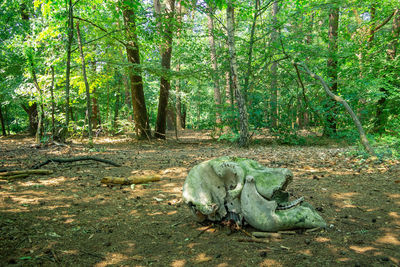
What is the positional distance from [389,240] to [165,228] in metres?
2.54

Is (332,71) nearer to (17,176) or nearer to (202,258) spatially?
(202,258)

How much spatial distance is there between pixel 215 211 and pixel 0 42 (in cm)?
1371

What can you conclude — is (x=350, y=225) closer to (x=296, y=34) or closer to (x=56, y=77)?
(x=296, y=34)

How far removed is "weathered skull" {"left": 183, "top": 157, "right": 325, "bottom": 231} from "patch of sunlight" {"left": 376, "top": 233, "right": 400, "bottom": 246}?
22.3 inches

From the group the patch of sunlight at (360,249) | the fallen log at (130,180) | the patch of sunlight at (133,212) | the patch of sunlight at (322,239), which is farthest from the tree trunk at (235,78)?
the patch of sunlight at (360,249)

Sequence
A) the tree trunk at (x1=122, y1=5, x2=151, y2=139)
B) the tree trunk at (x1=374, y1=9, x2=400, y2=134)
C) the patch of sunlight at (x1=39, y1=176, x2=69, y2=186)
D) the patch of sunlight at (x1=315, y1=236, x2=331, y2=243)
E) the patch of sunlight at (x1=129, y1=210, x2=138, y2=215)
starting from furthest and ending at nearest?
the tree trunk at (x1=374, y1=9, x2=400, y2=134) → the tree trunk at (x1=122, y1=5, x2=151, y2=139) → the patch of sunlight at (x1=39, y1=176, x2=69, y2=186) → the patch of sunlight at (x1=129, y1=210, x2=138, y2=215) → the patch of sunlight at (x1=315, y1=236, x2=331, y2=243)

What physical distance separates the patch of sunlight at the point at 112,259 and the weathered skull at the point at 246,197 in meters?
0.91

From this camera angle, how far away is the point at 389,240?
2584 mm

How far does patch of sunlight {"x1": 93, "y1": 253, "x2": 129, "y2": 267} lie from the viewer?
2358mm

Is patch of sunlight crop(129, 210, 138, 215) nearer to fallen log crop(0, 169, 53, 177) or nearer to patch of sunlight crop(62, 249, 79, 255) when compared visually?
patch of sunlight crop(62, 249, 79, 255)

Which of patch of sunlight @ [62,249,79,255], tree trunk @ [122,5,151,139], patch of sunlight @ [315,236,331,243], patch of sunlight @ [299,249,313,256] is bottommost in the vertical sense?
patch of sunlight @ [62,249,79,255]

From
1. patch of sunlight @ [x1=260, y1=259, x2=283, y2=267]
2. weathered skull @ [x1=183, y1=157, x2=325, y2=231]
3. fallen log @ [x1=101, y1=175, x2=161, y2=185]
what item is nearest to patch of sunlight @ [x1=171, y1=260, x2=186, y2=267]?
weathered skull @ [x1=183, y1=157, x2=325, y2=231]

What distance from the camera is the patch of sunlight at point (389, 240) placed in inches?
99.9

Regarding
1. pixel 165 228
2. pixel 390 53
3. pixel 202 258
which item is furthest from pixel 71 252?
pixel 390 53
